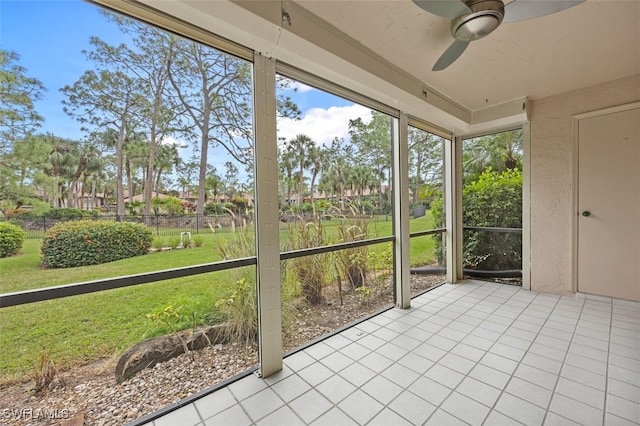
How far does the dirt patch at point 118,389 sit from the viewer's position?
50.6 inches

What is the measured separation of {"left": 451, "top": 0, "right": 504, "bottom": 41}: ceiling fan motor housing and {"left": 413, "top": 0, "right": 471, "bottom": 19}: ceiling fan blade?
0.31 ft

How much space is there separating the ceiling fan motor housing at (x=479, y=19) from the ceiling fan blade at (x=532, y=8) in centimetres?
5

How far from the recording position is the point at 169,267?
159 cm

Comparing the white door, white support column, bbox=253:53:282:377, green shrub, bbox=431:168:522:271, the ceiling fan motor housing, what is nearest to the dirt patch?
white support column, bbox=253:53:282:377

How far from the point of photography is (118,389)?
1.52 m

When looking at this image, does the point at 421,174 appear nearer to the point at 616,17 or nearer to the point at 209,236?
the point at 616,17

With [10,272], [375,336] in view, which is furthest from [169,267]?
[375,336]

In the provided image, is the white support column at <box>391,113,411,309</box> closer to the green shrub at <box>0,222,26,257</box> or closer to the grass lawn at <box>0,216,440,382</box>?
the grass lawn at <box>0,216,440,382</box>

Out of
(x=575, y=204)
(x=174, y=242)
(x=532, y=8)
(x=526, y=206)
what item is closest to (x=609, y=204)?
(x=575, y=204)

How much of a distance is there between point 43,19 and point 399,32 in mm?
2130

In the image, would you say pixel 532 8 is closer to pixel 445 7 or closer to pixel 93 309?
pixel 445 7

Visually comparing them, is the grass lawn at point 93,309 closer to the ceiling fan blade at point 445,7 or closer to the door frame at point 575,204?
the ceiling fan blade at point 445,7

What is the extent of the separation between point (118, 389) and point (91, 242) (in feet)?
3.02

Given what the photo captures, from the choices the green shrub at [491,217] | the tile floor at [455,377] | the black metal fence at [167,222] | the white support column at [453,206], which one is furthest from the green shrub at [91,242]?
the white support column at [453,206]
